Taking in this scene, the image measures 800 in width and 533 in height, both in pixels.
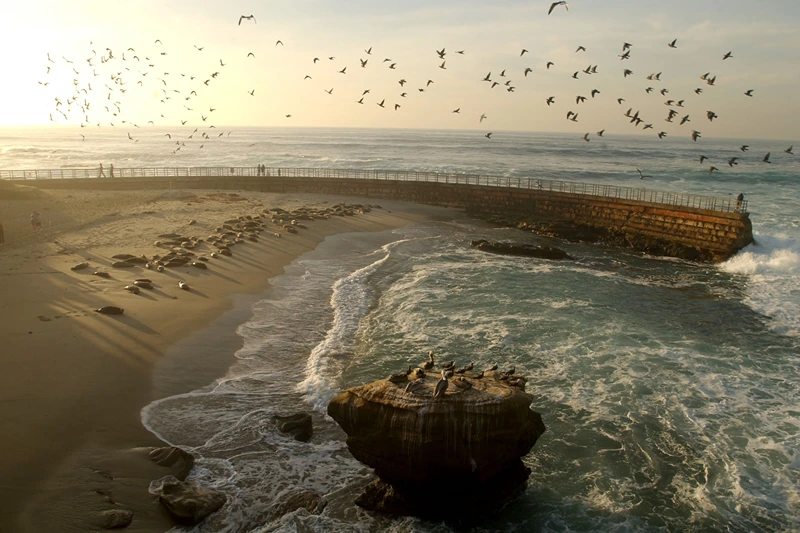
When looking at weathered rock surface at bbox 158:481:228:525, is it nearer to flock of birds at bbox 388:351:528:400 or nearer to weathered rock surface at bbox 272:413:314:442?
weathered rock surface at bbox 272:413:314:442

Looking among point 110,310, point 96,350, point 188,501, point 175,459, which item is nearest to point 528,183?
point 110,310

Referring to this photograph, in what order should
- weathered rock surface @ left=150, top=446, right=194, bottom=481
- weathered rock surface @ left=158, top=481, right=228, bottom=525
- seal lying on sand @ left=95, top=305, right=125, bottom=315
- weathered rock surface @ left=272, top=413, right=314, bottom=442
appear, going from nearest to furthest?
weathered rock surface @ left=158, top=481, right=228, bottom=525
weathered rock surface @ left=150, top=446, right=194, bottom=481
weathered rock surface @ left=272, top=413, right=314, bottom=442
seal lying on sand @ left=95, top=305, right=125, bottom=315

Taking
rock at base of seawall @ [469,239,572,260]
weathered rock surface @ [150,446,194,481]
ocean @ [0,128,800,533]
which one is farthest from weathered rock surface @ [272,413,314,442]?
rock at base of seawall @ [469,239,572,260]

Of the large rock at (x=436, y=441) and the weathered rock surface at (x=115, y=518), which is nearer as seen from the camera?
the weathered rock surface at (x=115, y=518)

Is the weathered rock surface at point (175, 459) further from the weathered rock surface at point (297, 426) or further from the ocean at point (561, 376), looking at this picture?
the weathered rock surface at point (297, 426)

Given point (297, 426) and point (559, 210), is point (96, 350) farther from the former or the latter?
point (559, 210)

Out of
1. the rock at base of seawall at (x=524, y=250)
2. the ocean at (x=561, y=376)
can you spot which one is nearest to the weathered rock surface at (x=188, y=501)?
the ocean at (x=561, y=376)

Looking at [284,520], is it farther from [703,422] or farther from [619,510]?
[703,422]
